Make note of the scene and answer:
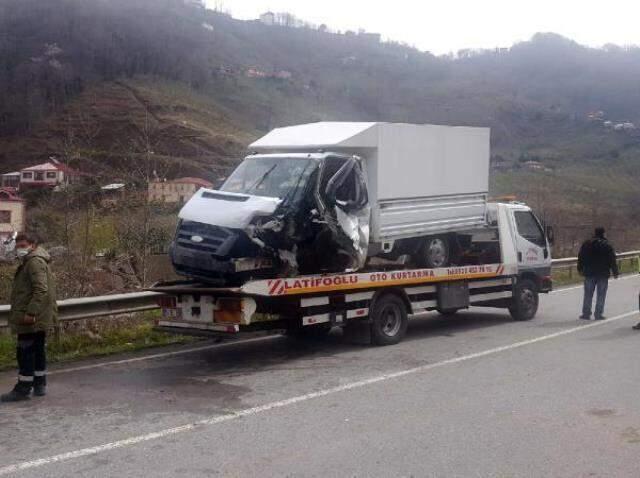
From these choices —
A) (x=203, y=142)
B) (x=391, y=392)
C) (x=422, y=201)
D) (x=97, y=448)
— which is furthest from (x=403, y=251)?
(x=203, y=142)

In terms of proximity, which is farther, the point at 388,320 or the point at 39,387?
the point at 388,320

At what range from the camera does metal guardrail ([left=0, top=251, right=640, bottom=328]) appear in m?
9.66

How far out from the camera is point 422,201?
11.4 m

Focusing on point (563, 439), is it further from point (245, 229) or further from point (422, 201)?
point (422, 201)

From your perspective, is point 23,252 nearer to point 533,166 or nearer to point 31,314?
point 31,314

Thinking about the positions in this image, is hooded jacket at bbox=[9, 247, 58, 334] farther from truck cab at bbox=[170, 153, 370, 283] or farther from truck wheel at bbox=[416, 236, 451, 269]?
truck wheel at bbox=[416, 236, 451, 269]

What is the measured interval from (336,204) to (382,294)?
1558mm

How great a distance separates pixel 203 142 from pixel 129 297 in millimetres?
39576

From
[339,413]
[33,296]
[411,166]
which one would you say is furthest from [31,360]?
[411,166]

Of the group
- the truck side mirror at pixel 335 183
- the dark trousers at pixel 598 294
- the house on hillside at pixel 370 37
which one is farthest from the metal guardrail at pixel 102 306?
the house on hillside at pixel 370 37

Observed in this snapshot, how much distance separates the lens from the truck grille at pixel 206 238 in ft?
29.6

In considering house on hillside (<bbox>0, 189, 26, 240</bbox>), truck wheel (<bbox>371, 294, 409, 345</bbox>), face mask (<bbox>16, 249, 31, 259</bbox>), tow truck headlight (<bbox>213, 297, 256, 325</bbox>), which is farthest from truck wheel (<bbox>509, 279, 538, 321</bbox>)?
face mask (<bbox>16, 249, 31, 259</bbox>)

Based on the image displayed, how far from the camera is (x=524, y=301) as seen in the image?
1351 cm

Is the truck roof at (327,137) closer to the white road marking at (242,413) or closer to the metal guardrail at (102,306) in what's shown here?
the metal guardrail at (102,306)
